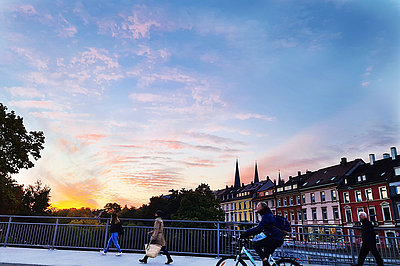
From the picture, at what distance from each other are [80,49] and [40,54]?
128 inches

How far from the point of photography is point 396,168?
46469 millimetres

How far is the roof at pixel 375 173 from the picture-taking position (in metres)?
47.4

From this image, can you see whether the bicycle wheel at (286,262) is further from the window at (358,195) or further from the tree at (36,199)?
the window at (358,195)

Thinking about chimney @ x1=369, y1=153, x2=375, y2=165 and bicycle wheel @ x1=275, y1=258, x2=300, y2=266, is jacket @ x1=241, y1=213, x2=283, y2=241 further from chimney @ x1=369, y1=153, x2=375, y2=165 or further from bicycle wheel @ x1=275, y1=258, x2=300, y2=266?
chimney @ x1=369, y1=153, x2=375, y2=165

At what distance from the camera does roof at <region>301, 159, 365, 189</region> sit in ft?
188

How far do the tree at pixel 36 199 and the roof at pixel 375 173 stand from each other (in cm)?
5053

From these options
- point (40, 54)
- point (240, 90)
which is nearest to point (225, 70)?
point (240, 90)

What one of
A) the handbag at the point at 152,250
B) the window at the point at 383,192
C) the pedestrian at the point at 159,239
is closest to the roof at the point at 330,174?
the window at the point at 383,192

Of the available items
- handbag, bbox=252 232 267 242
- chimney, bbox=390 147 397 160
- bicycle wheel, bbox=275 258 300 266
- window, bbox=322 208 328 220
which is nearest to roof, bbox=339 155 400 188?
chimney, bbox=390 147 397 160

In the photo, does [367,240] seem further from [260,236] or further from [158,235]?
[158,235]

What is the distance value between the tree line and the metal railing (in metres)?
13.9

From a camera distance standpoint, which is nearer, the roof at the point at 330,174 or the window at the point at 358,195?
the window at the point at 358,195

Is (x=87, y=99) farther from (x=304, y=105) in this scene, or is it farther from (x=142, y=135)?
(x=304, y=105)

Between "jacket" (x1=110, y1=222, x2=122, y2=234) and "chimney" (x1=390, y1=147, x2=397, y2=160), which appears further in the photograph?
"chimney" (x1=390, y1=147, x2=397, y2=160)
